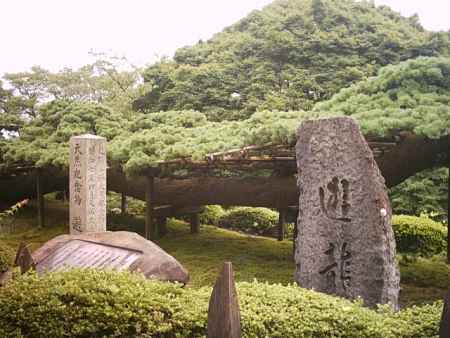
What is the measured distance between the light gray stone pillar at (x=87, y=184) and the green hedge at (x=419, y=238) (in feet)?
26.1

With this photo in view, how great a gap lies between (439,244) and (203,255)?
6246mm

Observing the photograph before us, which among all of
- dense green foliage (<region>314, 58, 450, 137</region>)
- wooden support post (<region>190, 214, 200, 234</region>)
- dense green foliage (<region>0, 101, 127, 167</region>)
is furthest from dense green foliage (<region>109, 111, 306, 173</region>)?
wooden support post (<region>190, 214, 200, 234</region>)

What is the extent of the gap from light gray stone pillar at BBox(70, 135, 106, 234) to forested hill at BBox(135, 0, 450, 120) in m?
9.15

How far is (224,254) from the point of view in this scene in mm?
10977

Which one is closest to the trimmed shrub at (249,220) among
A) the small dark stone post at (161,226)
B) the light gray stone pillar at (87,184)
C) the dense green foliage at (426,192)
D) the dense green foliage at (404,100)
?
the small dark stone post at (161,226)

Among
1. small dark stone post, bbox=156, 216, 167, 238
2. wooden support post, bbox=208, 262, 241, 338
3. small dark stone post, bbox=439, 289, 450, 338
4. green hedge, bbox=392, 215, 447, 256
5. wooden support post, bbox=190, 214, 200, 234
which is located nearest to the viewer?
wooden support post, bbox=208, 262, 241, 338

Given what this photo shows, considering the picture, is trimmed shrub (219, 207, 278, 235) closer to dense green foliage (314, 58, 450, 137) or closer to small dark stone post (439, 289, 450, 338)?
dense green foliage (314, 58, 450, 137)

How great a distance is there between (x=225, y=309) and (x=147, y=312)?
30.4 inches

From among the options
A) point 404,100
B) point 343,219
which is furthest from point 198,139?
point 343,219

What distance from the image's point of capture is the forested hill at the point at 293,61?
55.1ft

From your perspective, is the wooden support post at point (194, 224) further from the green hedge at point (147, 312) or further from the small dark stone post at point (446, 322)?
the small dark stone post at point (446, 322)

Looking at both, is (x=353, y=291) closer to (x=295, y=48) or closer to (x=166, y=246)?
(x=166, y=246)

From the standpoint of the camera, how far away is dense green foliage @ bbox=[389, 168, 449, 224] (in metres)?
13.8

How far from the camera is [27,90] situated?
20172mm
